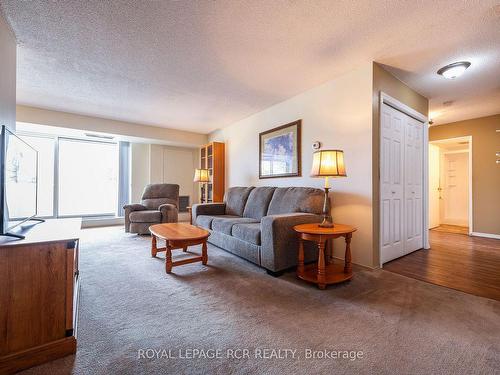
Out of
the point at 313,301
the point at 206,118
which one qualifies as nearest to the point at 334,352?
the point at 313,301

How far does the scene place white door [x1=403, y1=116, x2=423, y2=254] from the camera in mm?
3197

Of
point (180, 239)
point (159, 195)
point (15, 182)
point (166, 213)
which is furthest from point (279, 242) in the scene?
point (159, 195)

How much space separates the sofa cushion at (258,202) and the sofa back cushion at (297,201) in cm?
12

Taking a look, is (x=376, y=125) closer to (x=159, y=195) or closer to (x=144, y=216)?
(x=144, y=216)

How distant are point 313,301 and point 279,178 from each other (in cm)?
234

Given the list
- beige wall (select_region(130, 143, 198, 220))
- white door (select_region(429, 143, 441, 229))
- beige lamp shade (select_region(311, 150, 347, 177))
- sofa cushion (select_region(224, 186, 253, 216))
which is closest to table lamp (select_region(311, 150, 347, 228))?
beige lamp shade (select_region(311, 150, 347, 177))

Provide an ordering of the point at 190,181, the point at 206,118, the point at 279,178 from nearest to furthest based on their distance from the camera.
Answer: the point at 279,178 < the point at 206,118 < the point at 190,181

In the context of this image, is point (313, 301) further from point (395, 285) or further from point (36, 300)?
point (36, 300)

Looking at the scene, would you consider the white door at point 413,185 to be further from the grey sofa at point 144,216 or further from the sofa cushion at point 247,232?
the grey sofa at point 144,216

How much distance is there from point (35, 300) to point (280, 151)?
3.36 metres

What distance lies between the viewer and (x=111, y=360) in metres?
1.22

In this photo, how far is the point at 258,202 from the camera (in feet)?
11.9

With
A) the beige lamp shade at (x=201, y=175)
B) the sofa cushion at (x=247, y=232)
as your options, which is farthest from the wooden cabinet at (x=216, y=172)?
the sofa cushion at (x=247, y=232)

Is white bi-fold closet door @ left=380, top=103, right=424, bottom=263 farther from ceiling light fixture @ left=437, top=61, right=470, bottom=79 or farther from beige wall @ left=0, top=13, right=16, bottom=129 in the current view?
beige wall @ left=0, top=13, right=16, bottom=129
